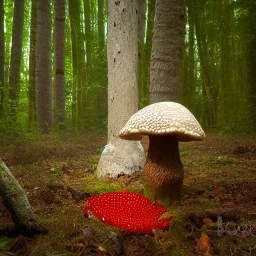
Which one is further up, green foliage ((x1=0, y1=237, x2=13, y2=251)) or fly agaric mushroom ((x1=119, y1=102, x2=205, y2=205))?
fly agaric mushroom ((x1=119, y1=102, x2=205, y2=205))

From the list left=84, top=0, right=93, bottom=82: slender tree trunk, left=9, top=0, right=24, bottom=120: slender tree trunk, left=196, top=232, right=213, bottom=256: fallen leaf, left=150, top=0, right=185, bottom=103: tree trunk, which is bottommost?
left=196, top=232, right=213, bottom=256: fallen leaf

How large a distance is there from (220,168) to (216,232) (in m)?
2.01

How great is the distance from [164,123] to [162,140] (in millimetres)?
301

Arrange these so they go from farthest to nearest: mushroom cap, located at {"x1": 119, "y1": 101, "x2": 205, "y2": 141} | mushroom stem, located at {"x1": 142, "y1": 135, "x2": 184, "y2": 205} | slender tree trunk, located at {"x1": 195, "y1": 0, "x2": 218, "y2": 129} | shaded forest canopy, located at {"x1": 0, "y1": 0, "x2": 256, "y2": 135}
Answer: slender tree trunk, located at {"x1": 195, "y1": 0, "x2": 218, "y2": 129}, shaded forest canopy, located at {"x1": 0, "y1": 0, "x2": 256, "y2": 135}, mushroom stem, located at {"x1": 142, "y1": 135, "x2": 184, "y2": 205}, mushroom cap, located at {"x1": 119, "y1": 101, "x2": 205, "y2": 141}

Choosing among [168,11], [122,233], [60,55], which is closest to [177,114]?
[122,233]

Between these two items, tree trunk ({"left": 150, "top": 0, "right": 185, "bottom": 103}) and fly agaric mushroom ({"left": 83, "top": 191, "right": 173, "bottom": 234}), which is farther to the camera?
tree trunk ({"left": 150, "top": 0, "right": 185, "bottom": 103})

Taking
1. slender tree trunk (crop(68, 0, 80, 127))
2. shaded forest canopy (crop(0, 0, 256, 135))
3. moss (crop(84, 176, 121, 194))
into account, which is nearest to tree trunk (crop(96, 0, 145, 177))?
moss (crop(84, 176, 121, 194))

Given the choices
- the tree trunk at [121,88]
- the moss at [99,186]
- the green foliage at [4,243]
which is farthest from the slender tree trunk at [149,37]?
the green foliage at [4,243]

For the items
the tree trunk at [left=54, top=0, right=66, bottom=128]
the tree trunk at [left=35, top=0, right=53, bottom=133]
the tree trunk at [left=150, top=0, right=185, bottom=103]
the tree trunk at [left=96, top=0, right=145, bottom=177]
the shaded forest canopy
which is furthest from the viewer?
the tree trunk at [left=54, top=0, right=66, bottom=128]

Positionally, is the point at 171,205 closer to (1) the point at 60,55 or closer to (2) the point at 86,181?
(2) the point at 86,181

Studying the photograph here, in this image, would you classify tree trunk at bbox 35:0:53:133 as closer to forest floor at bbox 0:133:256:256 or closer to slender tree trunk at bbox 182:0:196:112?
forest floor at bbox 0:133:256:256

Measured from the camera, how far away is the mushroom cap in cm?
211

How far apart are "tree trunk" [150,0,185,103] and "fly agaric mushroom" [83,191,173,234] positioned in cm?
263

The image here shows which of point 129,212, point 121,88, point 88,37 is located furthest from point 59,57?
point 129,212
